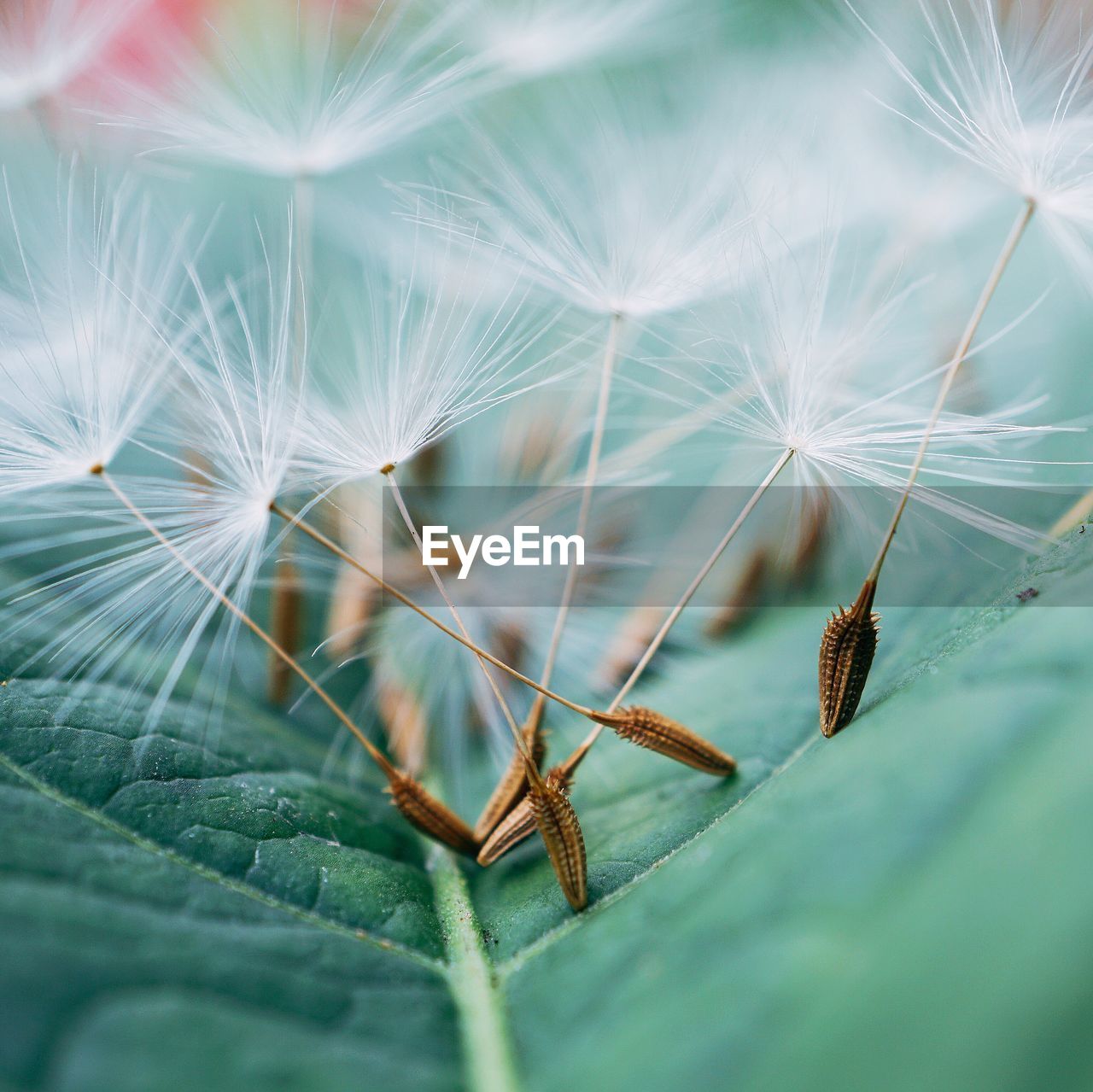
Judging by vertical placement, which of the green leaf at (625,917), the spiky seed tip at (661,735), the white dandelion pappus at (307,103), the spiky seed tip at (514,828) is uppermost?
the white dandelion pappus at (307,103)

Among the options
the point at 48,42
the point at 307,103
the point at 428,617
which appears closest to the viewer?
the point at 428,617

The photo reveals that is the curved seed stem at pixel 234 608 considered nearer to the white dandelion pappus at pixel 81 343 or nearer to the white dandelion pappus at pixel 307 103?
the white dandelion pappus at pixel 81 343

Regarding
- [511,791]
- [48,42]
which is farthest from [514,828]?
[48,42]

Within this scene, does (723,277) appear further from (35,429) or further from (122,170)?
(122,170)

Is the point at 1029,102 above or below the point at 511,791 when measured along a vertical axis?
above

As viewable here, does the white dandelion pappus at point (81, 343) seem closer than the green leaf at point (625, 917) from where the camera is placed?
No

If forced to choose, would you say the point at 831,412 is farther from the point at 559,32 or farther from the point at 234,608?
the point at 559,32

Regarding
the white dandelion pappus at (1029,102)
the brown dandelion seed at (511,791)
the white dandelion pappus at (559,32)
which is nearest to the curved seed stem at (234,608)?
the brown dandelion seed at (511,791)

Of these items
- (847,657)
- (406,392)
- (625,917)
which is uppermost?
(406,392)

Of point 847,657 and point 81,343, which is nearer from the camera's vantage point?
point 847,657
